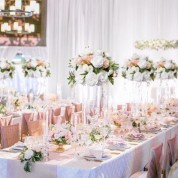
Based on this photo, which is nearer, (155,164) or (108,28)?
(155,164)

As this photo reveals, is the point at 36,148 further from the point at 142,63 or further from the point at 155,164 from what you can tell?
the point at 142,63

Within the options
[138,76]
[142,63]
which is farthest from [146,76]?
[142,63]

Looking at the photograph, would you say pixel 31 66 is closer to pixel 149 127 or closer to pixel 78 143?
pixel 149 127

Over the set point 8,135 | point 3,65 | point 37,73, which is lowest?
point 8,135

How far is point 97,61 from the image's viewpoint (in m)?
5.64

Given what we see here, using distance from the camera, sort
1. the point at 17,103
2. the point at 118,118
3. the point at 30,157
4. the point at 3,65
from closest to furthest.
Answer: the point at 30,157 → the point at 118,118 → the point at 17,103 → the point at 3,65

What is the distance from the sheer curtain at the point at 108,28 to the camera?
→ 14266mm

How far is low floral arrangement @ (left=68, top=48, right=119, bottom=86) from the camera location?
5.66 metres

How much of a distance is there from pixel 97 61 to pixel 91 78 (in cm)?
22

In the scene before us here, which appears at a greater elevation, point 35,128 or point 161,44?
point 161,44

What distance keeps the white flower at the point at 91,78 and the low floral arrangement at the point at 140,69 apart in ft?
7.75

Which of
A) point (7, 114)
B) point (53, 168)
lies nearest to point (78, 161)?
point (53, 168)

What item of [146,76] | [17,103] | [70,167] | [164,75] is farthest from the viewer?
[164,75]

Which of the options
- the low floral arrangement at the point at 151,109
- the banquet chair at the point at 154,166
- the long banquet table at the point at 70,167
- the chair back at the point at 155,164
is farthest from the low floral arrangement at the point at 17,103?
the chair back at the point at 155,164
